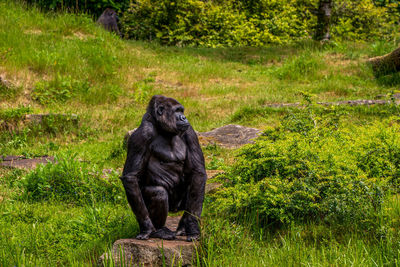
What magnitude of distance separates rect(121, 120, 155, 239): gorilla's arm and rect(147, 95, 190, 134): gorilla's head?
0.12 metres

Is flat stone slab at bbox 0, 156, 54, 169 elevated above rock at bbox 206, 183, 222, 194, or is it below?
below

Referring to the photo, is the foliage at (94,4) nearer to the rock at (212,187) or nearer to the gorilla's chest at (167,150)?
the rock at (212,187)

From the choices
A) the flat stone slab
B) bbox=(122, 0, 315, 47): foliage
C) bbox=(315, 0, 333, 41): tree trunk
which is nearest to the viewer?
the flat stone slab

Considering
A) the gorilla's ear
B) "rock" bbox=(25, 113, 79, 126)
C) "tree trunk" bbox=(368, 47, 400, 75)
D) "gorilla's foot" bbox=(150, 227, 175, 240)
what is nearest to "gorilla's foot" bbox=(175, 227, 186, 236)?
"gorilla's foot" bbox=(150, 227, 175, 240)

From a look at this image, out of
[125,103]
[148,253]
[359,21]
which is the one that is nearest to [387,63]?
[125,103]

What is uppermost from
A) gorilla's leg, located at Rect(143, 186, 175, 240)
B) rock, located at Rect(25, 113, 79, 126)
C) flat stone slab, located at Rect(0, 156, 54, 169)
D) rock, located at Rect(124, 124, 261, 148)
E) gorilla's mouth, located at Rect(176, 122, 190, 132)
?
gorilla's mouth, located at Rect(176, 122, 190, 132)

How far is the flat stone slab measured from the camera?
24.7 ft

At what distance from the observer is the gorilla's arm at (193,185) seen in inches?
161

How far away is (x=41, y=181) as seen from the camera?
6312mm

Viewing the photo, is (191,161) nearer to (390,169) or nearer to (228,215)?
(228,215)

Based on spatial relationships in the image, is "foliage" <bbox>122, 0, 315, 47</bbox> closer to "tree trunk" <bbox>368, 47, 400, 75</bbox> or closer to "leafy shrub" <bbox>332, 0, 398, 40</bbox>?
"leafy shrub" <bbox>332, 0, 398, 40</bbox>

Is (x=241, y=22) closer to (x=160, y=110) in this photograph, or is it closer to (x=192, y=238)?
(x=160, y=110)

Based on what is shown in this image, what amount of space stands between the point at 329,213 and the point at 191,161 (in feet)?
5.19

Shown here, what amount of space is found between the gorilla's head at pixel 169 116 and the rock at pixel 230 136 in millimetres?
4206
